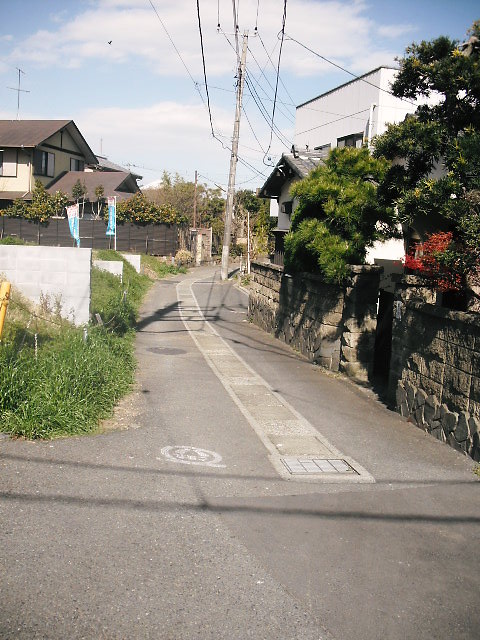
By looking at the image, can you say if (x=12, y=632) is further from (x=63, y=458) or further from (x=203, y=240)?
(x=203, y=240)

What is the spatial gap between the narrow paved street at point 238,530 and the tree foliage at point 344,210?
13.0 feet

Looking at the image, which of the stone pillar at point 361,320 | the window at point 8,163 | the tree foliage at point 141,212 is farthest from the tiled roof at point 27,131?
the stone pillar at point 361,320

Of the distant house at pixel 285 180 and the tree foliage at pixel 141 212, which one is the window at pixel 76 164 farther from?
the distant house at pixel 285 180

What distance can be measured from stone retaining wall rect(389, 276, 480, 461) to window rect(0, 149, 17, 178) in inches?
1445

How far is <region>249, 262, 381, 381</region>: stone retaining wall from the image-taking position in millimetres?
12164

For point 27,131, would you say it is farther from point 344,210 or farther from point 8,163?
point 344,210

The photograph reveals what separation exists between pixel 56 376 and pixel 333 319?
684cm

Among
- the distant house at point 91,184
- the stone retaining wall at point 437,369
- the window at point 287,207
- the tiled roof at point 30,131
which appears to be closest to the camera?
the stone retaining wall at point 437,369

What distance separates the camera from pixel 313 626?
150 inches

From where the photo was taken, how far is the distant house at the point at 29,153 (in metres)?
40.5

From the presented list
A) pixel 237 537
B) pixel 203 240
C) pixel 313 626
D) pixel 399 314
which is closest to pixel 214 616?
pixel 313 626

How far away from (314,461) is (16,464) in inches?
123

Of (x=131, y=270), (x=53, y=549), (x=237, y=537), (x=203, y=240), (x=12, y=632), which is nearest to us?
(x=12, y=632)

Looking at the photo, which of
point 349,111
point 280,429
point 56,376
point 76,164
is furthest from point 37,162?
point 280,429
